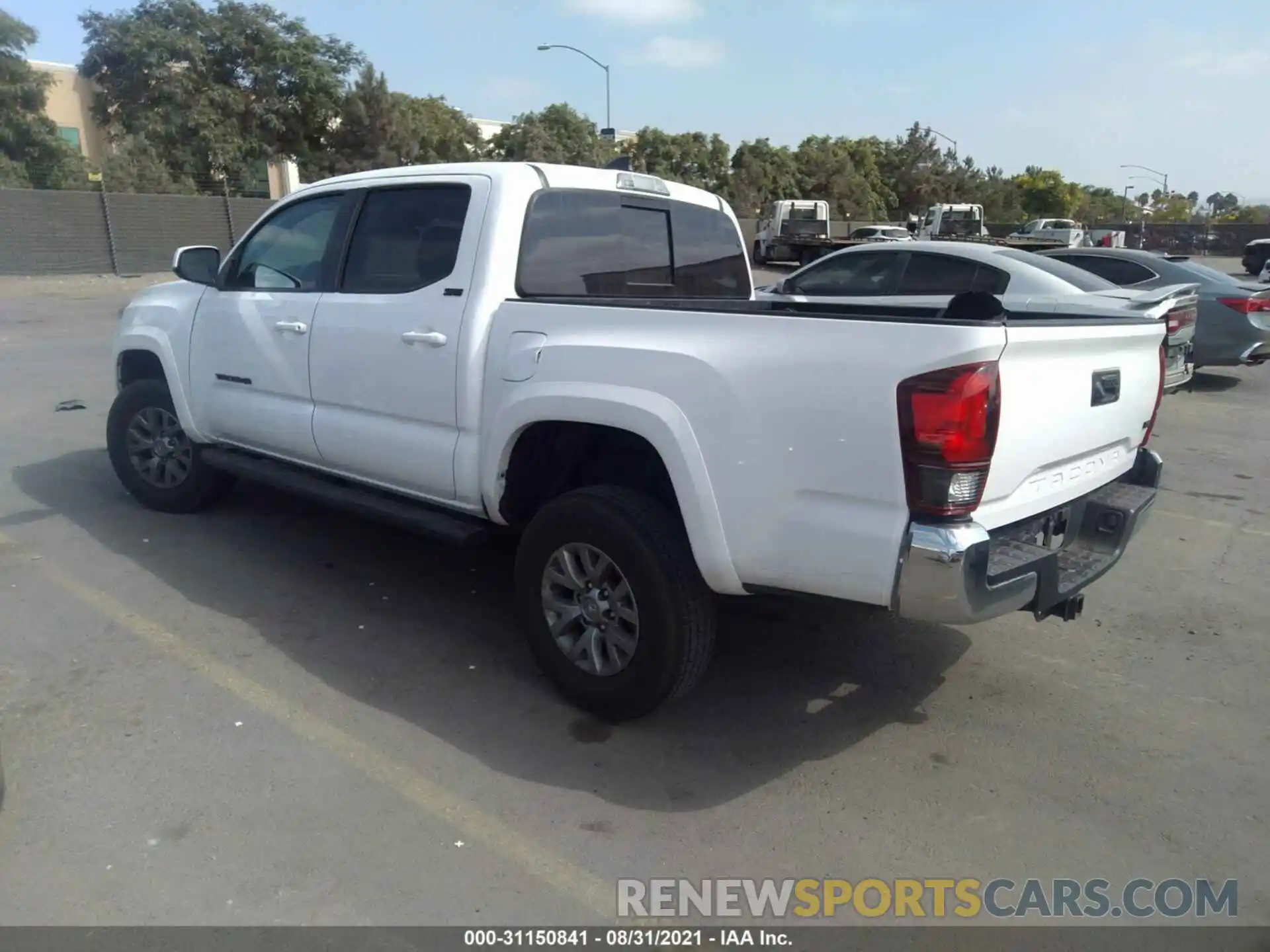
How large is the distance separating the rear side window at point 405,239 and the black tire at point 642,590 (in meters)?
A: 1.25

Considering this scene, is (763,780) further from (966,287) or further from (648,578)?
(966,287)

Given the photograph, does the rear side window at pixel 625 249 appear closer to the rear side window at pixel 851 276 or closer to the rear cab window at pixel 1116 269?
the rear side window at pixel 851 276

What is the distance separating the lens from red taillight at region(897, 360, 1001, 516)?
2.78 metres

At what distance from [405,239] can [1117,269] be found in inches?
381

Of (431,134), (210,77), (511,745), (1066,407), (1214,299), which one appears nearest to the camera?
(1066,407)

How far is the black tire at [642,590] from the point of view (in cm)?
341

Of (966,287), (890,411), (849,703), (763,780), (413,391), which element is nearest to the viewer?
(890,411)

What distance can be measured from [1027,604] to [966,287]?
6.72 meters

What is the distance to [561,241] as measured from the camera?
169 inches

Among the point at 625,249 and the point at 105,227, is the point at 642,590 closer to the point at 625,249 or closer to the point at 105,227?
the point at 625,249

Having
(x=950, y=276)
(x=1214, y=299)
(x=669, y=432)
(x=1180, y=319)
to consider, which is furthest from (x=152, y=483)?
(x=1214, y=299)

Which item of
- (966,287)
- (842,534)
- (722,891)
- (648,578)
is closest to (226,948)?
(722,891)

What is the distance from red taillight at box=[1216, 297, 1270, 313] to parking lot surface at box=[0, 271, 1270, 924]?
23.7ft

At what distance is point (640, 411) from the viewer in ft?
11.1
